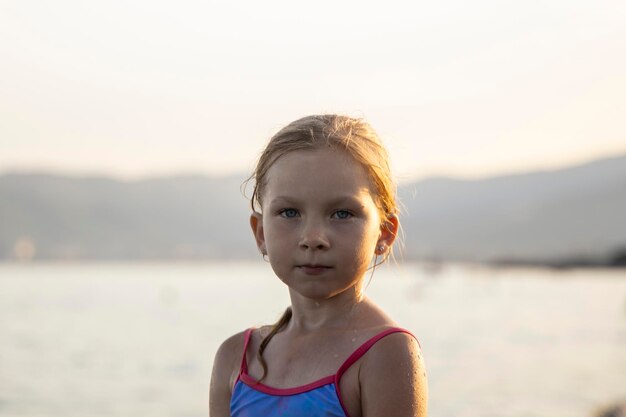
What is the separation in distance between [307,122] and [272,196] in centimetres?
24

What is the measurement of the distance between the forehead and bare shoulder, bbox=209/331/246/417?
0.52 m

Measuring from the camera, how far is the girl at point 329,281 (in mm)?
2459

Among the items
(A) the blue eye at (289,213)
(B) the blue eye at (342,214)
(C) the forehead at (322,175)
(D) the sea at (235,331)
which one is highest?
(C) the forehead at (322,175)

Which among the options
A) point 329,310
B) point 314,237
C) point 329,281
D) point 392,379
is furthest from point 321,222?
point 392,379

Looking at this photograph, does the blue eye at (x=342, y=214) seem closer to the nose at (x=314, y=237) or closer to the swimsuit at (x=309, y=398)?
the nose at (x=314, y=237)

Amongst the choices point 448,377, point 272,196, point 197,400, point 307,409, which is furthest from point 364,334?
point 448,377

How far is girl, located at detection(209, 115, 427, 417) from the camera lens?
246cm

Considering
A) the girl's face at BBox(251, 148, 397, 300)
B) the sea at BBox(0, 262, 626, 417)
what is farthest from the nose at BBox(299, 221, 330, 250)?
the sea at BBox(0, 262, 626, 417)

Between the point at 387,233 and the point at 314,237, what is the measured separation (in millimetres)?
321

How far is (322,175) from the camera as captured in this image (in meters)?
2.57

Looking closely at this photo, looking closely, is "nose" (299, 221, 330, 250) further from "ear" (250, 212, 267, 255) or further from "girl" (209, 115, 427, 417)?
"ear" (250, 212, 267, 255)

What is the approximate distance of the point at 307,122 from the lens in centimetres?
272

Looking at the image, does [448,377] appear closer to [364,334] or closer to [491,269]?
[364,334]

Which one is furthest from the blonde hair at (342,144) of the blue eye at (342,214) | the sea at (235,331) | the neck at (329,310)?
the sea at (235,331)
